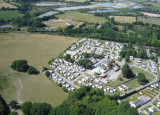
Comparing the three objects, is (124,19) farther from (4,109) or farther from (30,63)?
(4,109)

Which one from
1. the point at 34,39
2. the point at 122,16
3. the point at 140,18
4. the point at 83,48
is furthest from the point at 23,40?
the point at 140,18

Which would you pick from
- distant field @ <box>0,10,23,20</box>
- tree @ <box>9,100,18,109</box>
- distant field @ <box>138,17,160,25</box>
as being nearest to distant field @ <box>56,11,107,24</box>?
distant field @ <box>138,17,160,25</box>

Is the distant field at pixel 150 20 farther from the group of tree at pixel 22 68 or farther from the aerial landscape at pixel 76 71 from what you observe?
the group of tree at pixel 22 68

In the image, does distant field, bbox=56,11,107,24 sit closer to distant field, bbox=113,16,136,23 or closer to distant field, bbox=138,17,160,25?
distant field, bbox=113,16,136,23

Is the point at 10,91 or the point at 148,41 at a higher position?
the point at 148,41

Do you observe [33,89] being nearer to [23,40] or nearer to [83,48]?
[83,48]

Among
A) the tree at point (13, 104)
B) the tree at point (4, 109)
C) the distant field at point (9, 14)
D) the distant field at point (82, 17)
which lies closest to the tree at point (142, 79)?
the tree at point (13, 104)

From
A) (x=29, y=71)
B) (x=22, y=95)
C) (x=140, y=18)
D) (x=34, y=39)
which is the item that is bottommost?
(x=22, y=95)

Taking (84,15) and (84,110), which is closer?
(84,110)
